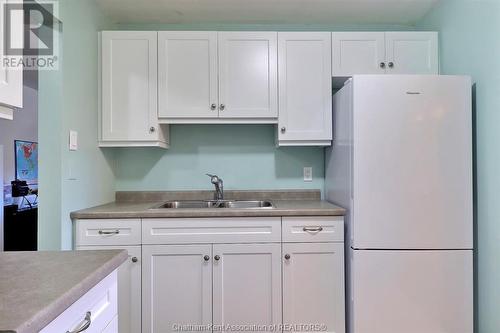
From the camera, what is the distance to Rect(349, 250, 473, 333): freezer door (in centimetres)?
169

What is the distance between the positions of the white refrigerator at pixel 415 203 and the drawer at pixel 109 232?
4.18ft

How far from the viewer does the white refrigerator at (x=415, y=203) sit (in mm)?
1688

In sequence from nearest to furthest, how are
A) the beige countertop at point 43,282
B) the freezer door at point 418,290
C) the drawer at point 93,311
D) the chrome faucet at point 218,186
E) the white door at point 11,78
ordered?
the beige countertop at point 43,282, the drawer at point 93,311, the white door at point 11,78, the freezer door at point 418,290, the chrome faucet at point 218,186

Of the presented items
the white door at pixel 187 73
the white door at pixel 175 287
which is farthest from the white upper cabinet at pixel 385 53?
the white door at pixel 175 287

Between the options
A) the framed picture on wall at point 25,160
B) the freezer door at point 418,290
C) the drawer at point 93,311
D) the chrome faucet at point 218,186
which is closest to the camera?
the drawer at point 93,311

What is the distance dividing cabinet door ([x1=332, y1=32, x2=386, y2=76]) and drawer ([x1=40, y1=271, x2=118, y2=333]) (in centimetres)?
186

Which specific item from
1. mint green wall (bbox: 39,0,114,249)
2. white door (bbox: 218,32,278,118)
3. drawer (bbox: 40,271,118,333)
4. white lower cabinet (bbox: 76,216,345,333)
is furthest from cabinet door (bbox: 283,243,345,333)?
mint green wall (bbox: 39,0,114,249)

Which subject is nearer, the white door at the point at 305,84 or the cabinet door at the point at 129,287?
the cabinet door at the point at 129,287

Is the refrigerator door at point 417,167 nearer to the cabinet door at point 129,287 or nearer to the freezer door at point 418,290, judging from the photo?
the freezer door at point 418,290

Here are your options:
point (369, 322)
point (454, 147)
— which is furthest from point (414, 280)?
point (454, 147)

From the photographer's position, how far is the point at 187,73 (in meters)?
A: 2.10

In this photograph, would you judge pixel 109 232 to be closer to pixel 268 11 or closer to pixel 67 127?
pixel 67 127

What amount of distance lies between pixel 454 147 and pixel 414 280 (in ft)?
2.51

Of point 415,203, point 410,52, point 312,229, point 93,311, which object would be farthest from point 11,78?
point 410,52
